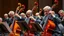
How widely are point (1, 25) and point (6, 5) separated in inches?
324

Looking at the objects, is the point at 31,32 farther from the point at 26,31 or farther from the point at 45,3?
the point at 45,3

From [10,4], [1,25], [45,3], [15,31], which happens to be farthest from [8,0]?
[1,25]

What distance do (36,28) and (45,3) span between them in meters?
5.36

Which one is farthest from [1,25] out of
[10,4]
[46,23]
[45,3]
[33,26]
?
[10,4]

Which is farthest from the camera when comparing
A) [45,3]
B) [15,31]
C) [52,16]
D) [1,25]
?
[45,3]

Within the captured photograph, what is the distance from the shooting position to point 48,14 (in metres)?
5.73

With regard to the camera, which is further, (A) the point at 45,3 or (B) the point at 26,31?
(A) the point at 45,3

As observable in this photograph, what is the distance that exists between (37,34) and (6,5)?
7733 millimetres

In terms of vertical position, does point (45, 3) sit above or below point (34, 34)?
above

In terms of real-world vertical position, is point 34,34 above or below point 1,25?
below

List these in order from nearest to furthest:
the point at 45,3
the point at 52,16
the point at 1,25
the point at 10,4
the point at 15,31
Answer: the point at 1,25, the point at 52,16, the point at 15,31, the point at 45,3, the point at 10,4

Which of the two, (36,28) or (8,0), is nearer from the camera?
(36,28)

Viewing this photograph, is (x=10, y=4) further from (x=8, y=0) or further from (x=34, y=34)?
(x=34, y=34)

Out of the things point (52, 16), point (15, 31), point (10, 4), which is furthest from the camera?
point (10, 4)
